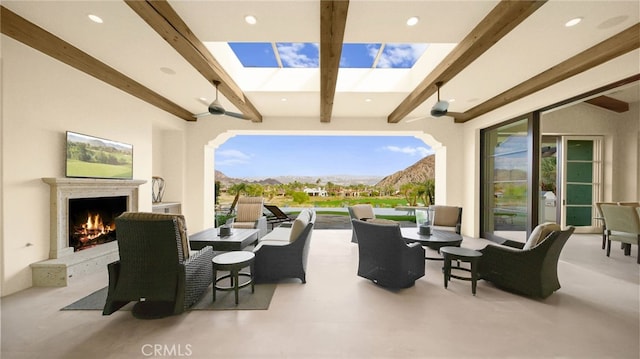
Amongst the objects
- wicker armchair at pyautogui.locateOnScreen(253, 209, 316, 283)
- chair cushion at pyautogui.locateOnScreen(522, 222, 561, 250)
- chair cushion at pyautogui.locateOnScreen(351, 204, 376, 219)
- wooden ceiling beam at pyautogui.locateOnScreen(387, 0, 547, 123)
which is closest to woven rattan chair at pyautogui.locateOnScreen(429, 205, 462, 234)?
chair cushion at pyautogui.locateOnScreen(351, 204, 376, 219)

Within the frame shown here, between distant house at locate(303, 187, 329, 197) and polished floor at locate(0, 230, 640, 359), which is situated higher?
distant house at locate(303, 187, 329, 197)

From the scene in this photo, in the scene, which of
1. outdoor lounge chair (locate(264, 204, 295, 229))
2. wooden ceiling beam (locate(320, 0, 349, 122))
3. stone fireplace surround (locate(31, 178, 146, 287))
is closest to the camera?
wooden ceiling beam (locate(320, 0, 349, 122))

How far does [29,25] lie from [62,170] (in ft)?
5.67

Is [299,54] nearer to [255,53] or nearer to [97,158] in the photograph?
[255,53]

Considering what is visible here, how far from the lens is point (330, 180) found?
11.7 metres

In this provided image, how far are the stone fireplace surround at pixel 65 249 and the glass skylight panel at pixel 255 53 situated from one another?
3006mm

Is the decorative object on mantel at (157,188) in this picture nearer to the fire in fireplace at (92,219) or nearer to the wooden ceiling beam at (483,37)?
the fire in fireplace at (92,219)

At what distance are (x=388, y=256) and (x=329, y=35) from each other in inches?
104

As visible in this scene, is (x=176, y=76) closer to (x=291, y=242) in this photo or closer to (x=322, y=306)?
(x=291, y=242)

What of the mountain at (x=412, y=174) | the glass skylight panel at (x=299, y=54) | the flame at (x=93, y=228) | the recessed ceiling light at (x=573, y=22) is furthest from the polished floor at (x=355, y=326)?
the mountain at (x=412, y=174)

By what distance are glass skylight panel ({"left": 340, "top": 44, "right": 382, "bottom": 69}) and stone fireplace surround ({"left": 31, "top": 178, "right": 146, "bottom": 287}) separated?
4.30 m

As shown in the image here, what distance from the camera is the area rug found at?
98.9 inches

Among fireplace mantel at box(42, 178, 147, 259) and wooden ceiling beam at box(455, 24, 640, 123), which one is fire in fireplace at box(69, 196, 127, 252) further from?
wooden ceiling beam at box(455, 24, 640, 123)

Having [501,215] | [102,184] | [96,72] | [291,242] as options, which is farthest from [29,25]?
[501,215]
